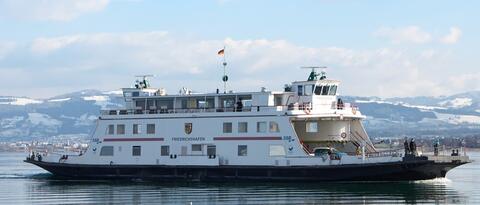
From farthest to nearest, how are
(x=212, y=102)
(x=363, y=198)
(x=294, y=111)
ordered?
(x=212, y=102) < (x=294, y=111) < (x=363, y=198)

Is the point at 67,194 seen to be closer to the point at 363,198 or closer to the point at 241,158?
the point at 241,158

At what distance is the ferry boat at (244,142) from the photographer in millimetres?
52500

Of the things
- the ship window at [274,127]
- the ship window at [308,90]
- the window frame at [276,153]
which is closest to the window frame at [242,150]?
the window frame at [276,153]

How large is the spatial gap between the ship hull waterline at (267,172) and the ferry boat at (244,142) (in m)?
0.05

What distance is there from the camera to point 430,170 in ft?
169

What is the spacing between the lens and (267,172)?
5444 cm

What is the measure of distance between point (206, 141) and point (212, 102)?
2382 millimetres

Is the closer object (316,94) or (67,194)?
(67,194)

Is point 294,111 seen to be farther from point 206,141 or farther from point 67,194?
point 67,194

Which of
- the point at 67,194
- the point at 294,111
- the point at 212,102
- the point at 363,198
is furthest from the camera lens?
the point at 212,102

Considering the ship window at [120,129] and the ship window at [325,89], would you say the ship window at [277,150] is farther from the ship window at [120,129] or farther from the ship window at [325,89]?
the ship window at [120,129]

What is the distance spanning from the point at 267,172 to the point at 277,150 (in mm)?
1323

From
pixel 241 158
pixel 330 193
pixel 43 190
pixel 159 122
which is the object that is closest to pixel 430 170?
pixel 330 193

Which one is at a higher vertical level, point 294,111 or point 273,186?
point 294,111
